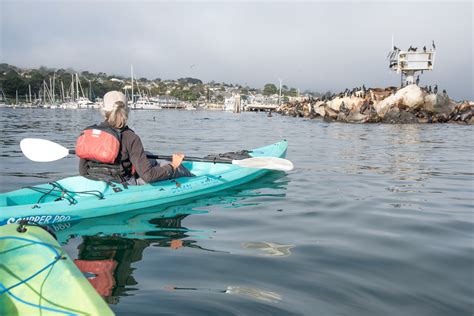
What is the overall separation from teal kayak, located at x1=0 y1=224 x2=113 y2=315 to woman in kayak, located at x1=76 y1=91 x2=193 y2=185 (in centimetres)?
254

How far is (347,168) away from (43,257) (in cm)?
891

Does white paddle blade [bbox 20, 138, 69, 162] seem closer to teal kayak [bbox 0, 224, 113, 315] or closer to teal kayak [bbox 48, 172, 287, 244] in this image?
teal kayak [bbox 48, 172, 287, 244]

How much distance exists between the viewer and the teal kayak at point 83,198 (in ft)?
17.3

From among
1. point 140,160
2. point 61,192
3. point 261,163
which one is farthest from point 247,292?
point 261,163

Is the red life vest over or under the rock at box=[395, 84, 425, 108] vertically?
under

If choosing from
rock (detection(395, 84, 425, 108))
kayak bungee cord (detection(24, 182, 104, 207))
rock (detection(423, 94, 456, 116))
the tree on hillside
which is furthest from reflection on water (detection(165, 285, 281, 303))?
the tree on hillside

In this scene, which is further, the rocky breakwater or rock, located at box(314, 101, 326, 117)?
rock, located at box(314, 101, 326, 117)

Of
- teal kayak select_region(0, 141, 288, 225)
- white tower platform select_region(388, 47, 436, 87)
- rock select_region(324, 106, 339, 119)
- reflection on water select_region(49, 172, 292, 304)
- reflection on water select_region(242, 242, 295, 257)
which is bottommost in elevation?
reflection on water select_region(242, 242, 295, 257)

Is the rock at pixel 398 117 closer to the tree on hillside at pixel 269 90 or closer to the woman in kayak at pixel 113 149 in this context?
the woman in kayak at pixel 113 149

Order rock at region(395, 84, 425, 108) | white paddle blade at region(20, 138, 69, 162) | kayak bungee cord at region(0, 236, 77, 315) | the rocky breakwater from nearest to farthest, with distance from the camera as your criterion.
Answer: kayak bungee cord at region(0, 236, 77, 315) < white paddle blade at region(20, 138, 69, 162) < the rocky breakwater < rock at region(395, 84, 425, 108)

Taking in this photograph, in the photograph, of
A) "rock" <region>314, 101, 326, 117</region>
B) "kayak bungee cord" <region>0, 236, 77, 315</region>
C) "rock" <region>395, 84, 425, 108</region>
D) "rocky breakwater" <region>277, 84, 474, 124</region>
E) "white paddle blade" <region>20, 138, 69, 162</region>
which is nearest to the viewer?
"kayak bungee cord" <region>0, 236, 77, 315</region>

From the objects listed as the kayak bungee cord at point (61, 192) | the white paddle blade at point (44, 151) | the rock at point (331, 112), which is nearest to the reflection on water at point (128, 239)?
the kayak bungee cord at point (61, 192)

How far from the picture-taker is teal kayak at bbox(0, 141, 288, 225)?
527 centimetres

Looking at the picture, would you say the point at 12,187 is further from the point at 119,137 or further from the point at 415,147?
the point at 415,147
